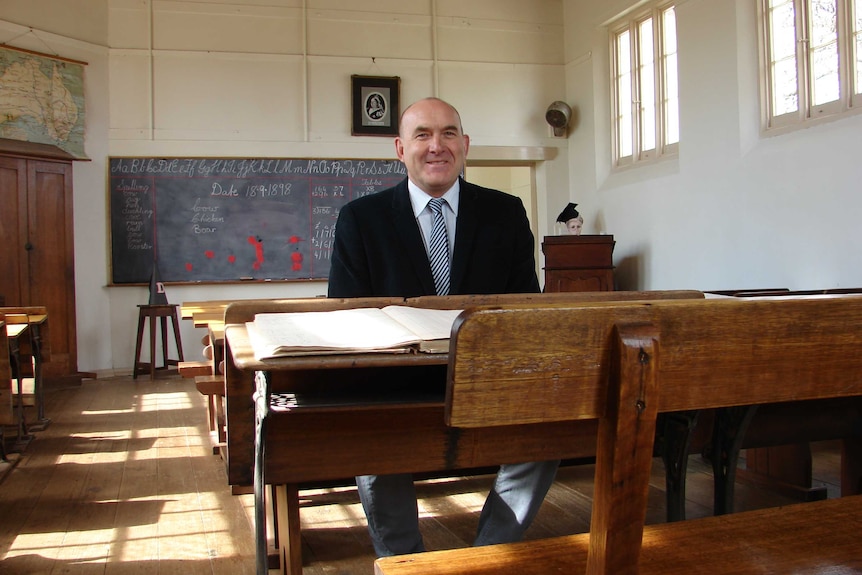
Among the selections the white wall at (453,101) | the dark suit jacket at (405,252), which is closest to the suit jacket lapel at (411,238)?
the dark suit jacket at (405,252)

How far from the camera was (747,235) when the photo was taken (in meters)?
5.80

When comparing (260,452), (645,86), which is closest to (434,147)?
(260,452)

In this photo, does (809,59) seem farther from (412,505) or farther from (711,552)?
(711,552)

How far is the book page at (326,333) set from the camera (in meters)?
0.96

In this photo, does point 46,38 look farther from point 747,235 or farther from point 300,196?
point 747,235

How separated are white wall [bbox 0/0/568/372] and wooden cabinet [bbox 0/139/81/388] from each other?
0.48ft

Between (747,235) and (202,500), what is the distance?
14.7ft

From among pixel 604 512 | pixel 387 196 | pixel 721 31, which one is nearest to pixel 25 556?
pixel 387 196

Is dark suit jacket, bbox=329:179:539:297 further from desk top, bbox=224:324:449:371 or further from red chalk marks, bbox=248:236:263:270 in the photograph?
red chalk marks, bbox=248:236:263:270

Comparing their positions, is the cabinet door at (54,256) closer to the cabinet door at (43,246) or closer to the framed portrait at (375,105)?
the cabinet door at (43,246)

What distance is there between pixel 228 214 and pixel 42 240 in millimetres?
1685

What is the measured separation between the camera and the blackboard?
291 inches

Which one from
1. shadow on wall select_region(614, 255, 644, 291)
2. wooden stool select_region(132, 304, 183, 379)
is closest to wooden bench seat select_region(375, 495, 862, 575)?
shadow on wall select_region(614, 255, 644, 291)

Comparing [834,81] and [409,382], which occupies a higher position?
[834,81]
